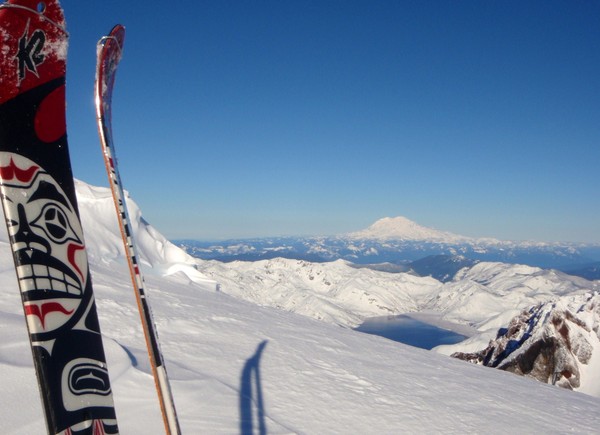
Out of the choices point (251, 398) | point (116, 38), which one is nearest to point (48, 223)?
point (116, 38)

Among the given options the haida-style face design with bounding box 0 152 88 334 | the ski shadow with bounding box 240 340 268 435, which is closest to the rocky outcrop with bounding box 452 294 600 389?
the ski shadow with bounding box 240 340 268 435

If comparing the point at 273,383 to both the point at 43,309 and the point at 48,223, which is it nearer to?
the point at 43,309

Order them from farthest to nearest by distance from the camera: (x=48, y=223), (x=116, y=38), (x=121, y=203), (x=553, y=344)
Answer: (x=553, y=344) < (x=116, y=38) < (x=121, y=203) < (x=48, y=223)

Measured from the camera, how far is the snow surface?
4531 mm

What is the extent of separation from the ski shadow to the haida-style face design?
297 cm

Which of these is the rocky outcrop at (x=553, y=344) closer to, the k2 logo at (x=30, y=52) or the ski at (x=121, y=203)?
the ski at (x=121, y=203)

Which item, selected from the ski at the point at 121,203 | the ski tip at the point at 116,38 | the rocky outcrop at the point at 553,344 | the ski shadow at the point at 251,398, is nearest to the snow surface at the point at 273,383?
the ski shadow at the point at 251,398

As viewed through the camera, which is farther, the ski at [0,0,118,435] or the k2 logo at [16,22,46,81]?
the k2 logo at [16,22,46,81]

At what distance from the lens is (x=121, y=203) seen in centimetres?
271

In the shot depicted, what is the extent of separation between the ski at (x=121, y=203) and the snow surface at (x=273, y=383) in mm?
1933

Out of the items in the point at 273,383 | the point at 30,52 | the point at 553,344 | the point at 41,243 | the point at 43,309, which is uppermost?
the point at 30,52

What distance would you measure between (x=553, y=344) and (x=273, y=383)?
45423 millimetres

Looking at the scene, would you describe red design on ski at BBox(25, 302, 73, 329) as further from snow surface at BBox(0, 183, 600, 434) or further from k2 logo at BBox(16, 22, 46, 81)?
snow surface at BBox(0, 183, 600, 434)

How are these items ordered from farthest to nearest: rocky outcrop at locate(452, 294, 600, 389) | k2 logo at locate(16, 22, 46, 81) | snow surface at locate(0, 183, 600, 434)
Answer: rocky outcrop at locate(452, 294, 600, 389), snow surface at locate(0, 183, 600, 434), k2 logo at locate(16, 22, 46, 81)
